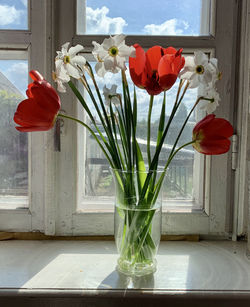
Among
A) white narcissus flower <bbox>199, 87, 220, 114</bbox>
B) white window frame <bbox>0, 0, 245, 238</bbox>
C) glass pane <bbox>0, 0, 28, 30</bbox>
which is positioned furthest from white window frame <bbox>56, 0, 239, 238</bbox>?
white narcissus flower <bbox>199, 87, 220, 114</bbox>

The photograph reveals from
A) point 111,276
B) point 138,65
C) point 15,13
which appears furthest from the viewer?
point 15,13

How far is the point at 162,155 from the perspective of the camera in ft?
3.52

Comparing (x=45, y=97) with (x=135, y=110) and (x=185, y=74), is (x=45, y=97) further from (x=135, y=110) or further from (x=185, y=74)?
(x=185, y=74)

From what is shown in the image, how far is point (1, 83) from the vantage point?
3.47 ft

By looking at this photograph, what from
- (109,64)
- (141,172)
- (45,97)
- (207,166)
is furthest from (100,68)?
(207,166)

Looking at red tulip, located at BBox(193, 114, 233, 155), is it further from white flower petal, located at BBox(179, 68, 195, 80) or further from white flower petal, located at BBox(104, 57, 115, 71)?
white flower petal, located at BBox(104, 57, 115, 71)

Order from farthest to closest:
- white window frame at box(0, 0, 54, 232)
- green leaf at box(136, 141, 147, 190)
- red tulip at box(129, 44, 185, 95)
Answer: white window frame at box(0, 0, 54, 232), green leaf at box(136, 141, 147, 190), red tulip at box(129, 44, 185, 95)

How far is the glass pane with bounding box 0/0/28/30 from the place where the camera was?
3.37ft

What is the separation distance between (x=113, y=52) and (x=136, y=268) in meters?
0.52

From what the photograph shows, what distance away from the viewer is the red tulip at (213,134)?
78cm

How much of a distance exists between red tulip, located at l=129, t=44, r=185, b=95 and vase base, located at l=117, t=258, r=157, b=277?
1.39 ft

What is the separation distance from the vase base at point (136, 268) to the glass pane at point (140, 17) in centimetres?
66

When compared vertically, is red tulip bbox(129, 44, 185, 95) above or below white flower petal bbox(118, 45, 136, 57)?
below

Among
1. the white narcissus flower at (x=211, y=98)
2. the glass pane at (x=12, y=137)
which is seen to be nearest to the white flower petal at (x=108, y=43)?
the white narcissus flower at (x=211, y=98)
